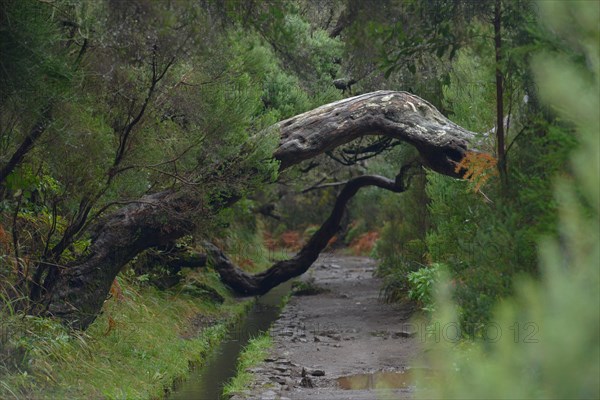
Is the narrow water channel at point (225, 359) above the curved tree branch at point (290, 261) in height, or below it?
below

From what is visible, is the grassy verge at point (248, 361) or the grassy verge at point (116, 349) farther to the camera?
the grassy verge at point (248, 361)

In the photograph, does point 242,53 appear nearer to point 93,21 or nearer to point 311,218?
point 93,21

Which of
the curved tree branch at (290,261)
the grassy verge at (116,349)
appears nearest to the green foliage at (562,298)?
the grassy verge at (116,349)

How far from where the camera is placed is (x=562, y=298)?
4.14 metres

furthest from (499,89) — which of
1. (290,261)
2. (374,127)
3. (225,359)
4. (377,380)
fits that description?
(290,261)

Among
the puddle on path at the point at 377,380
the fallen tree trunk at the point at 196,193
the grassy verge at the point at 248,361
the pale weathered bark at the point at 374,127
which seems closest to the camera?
the puddle on path at the point at 377,380

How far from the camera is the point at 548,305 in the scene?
4.30 m

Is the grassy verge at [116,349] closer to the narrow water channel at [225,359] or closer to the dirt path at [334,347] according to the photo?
the narrow water channel at [225,359]

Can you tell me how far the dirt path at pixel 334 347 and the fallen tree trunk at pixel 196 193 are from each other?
223 centimetres

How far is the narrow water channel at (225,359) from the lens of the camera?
37.4ft

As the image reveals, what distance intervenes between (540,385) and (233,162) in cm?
725

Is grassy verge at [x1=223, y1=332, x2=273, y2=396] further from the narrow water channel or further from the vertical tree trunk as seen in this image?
the vertical tree trunk

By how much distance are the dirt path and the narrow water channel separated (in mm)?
522

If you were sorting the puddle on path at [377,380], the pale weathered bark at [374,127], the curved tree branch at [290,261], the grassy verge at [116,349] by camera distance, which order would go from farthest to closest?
the curved tree branch at [290,261] → the pale weathered bark at [374,127] → the puddle on path at [377,380] → the grassy verge at [116,349]
